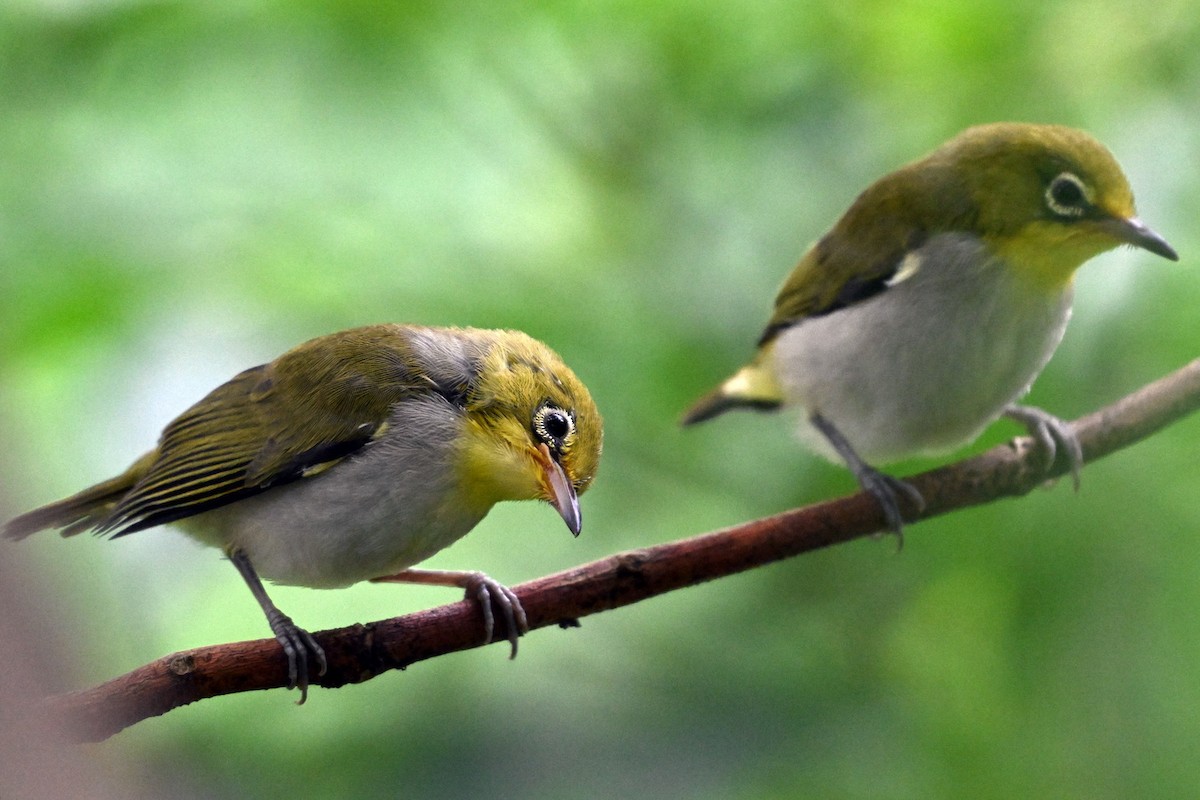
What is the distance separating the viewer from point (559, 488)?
1742 millimetres

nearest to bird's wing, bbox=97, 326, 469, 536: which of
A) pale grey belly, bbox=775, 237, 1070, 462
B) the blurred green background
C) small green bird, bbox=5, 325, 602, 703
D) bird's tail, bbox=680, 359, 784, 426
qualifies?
small green bird, bbox=5, 325, 602, 703

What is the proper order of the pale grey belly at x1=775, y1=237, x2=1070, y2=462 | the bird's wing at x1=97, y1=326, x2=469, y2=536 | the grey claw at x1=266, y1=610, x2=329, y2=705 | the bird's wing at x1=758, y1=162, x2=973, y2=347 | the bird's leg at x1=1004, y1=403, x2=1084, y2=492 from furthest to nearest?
the bird's wing at x1=758, y1=162, x2=973, y2=347, the pale grey belly at x1=775, y1=237, x2=1070, y2=462, the bird's leg at x1=1004, y1=403, x2=1084, y2=492, the bird's wing at x1=97, y1=326, x2=469, y2=536, the grey claw at x1=266, y1=610, x2=329, y2=705

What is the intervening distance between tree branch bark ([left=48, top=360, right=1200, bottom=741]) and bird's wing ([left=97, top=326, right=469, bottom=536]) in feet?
1.15

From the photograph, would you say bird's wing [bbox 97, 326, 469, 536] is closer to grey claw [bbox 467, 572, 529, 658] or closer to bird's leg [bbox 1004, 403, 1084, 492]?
grey claw [bbox 467, 572, 529, 658]

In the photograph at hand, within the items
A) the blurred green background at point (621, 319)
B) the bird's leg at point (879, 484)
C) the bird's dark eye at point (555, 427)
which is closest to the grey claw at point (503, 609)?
the bird's dark eye at point (555, 427)

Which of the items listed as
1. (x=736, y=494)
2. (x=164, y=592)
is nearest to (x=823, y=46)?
(x=736, y=494)

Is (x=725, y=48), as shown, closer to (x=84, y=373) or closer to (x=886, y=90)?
(x=886, y=90)

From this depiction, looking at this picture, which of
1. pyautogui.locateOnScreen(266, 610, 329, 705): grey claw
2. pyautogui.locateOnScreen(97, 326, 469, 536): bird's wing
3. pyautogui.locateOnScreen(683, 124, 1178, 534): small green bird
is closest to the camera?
pyautogui.locateOnScreen(266, 610, 329, 705): grey claw

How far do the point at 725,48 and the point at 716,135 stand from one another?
20cm

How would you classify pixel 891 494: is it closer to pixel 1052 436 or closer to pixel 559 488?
pixel 1052 436

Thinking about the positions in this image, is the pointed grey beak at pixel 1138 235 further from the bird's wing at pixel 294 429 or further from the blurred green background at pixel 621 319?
the bird's wing at pixel 294 429

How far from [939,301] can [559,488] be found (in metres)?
1.51

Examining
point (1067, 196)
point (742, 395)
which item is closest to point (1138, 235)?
point (1067, 196)

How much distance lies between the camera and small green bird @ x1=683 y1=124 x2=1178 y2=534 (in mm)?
2465
